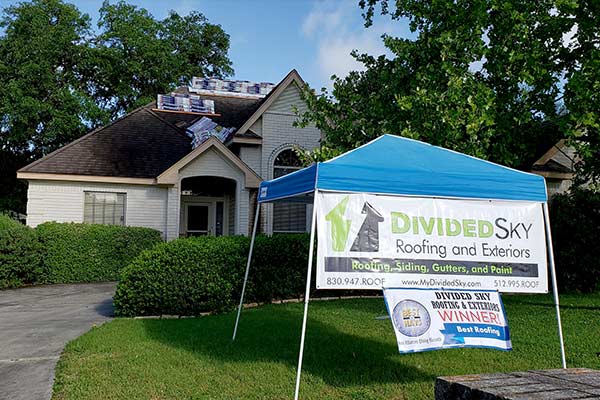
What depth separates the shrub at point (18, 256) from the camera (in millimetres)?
15109

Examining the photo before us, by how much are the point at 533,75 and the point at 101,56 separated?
83.3 feet

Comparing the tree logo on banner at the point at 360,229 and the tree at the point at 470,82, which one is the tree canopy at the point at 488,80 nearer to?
the tree at the point at 470,82

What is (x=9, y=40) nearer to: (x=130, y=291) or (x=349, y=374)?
(x=130, y=291)

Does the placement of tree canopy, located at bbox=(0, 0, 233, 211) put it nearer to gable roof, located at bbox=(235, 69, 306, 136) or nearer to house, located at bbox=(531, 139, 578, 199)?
gable roof, located at bbox=(235, 69, 306, 136)

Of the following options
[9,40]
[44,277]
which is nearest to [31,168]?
[44,277]

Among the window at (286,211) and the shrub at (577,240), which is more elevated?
the window at (286,211)

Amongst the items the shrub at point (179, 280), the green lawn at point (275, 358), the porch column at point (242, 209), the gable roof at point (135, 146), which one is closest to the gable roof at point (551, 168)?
the gable roof at point (135, 146)

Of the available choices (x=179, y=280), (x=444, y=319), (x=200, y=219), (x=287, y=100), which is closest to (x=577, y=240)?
(x=444, y=319)

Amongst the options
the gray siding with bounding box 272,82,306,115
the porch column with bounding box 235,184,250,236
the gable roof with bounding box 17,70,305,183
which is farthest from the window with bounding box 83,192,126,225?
the gray siding with bounding box 272,82,306,115

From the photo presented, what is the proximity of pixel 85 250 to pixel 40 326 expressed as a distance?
6997mm

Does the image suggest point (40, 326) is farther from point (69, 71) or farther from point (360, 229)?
point (69, 71)

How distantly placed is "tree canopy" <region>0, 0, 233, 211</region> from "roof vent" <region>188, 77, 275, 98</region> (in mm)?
6508

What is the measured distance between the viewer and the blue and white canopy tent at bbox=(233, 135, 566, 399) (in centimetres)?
548

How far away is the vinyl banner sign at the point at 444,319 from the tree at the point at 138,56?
2805 cm
